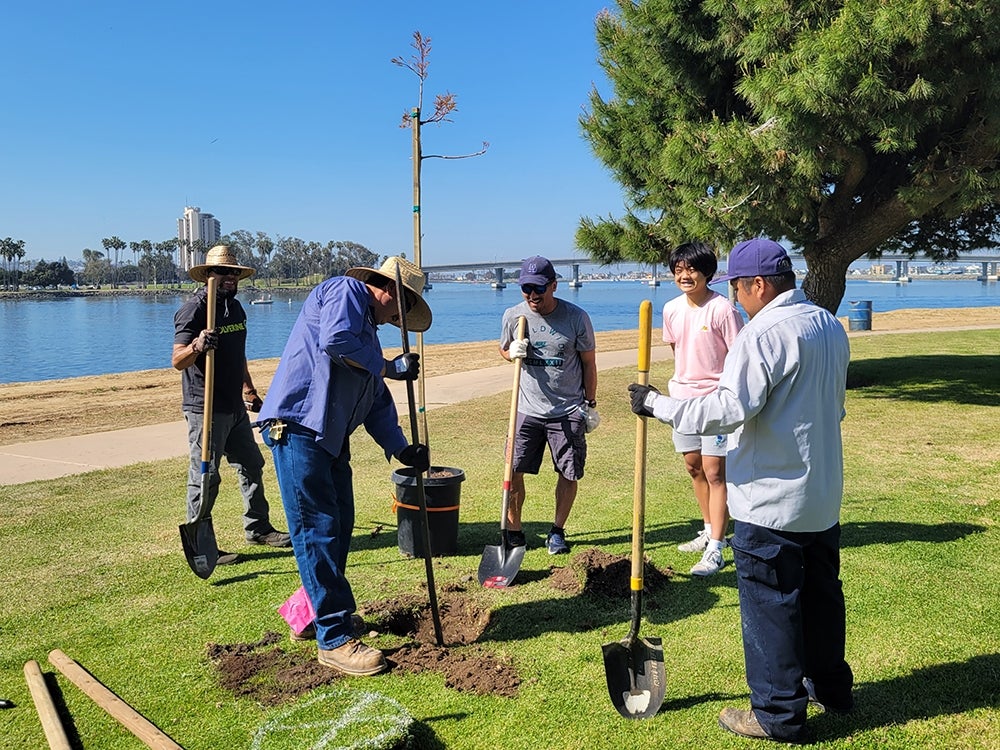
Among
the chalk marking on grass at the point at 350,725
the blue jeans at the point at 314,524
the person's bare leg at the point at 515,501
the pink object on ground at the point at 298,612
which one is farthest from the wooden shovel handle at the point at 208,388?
the chalk marking on grass at the point at 350,725

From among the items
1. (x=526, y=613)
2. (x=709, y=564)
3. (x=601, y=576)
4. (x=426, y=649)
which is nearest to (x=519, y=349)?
(x=601, y=576)

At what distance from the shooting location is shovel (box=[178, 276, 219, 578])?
5.14 metres

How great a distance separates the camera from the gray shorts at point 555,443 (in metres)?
5.55

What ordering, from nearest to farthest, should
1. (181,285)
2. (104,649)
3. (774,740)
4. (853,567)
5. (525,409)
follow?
1. (774,740)
2. (104,649)
3. (853,567)
4. (525,409)
5. (181,285)

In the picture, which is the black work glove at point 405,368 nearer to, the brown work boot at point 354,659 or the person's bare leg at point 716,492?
the brown work boot at point 354,659

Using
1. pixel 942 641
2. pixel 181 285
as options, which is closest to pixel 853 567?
pixel 942 641

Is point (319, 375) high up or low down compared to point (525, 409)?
up

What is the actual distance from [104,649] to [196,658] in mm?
555

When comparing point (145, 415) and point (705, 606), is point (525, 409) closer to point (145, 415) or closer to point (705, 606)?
point (705, 606)

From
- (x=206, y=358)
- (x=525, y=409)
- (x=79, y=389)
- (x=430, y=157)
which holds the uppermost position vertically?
(x=430, y=157)

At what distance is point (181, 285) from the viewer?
165m

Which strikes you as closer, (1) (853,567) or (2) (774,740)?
(2) (774,740)

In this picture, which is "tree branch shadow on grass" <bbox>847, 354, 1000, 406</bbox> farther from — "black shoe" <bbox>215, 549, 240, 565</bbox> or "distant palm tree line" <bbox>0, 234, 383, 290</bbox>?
"distant palm tree line" <bbox>0, 234, 383, 290</bbox>

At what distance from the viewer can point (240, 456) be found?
19.8ft
